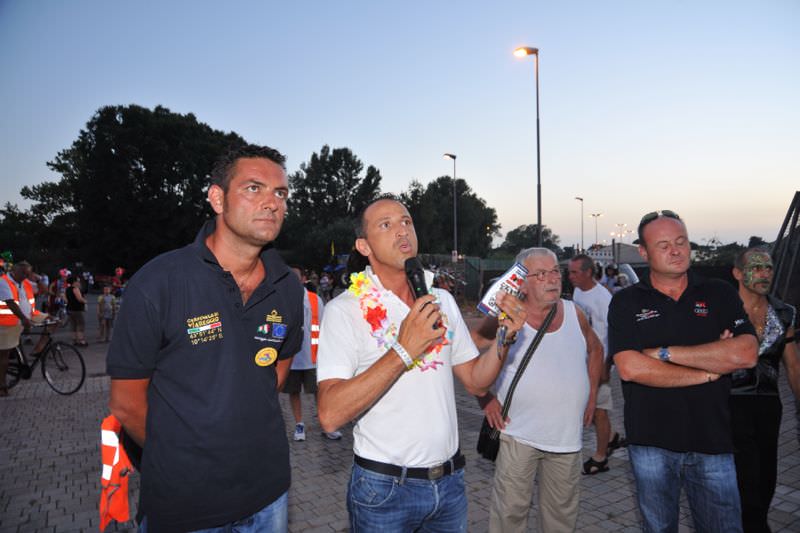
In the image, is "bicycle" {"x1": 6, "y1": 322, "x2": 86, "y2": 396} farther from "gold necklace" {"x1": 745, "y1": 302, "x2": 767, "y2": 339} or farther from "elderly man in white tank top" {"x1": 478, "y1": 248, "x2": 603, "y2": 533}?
"gold necklace" {"x1": 745, "y1": 302, "x2": 767, "y2": 339}

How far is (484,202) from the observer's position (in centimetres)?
6912

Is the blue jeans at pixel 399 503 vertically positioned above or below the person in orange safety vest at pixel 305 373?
above

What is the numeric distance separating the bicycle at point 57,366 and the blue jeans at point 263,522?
8.51 m

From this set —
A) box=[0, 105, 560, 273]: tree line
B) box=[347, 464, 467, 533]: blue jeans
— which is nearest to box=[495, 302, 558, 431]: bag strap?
box=[347, 464, 467, 533]: blue jeans

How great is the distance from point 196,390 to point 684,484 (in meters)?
2.76

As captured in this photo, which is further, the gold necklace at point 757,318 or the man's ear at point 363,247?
the gold necklace at point 757,318

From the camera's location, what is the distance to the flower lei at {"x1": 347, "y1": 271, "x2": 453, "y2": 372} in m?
2.35

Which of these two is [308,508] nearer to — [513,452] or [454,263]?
[513,452]

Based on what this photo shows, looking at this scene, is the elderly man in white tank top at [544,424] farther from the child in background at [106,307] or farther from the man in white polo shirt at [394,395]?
the child in background at [106,307]

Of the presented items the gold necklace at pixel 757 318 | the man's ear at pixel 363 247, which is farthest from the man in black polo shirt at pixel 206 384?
the gold necklace at pixel 757 318

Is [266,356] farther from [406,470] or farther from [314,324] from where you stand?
[314,324]

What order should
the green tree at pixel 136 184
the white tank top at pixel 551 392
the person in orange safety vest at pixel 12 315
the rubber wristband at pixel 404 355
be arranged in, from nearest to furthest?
1. the rubber wristband at pixel 404 355
2. the white tank top at pixel 551 392
3. the person in orange safety vest at pixel 12 315
4. the green tree at pixel 136 184

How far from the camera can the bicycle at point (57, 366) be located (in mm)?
9070

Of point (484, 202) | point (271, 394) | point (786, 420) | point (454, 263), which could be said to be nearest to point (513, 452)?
point (271, 394)
